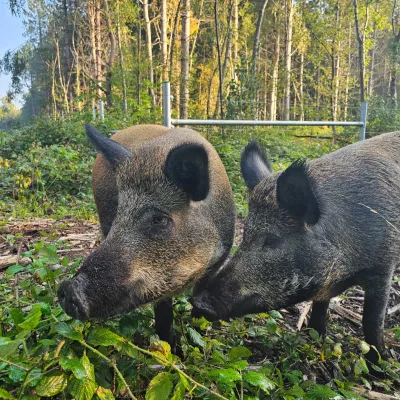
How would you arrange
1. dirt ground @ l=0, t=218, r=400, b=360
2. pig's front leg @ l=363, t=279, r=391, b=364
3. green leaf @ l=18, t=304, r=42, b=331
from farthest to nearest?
dirt ground @ l=0, t=218, r=400, b=360 < pig's front leg @ l=363, t=279, r=391, b=364 < green leaf @ l=18, t=304, r=42, b=331

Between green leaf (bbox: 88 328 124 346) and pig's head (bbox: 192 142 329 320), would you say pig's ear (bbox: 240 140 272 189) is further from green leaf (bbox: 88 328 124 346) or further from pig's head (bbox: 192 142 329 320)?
green leaf (bbox: 88 328 124 346)

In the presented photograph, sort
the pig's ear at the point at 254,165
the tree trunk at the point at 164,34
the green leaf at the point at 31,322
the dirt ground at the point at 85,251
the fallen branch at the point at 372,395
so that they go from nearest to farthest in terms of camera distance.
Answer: the green leaf at the point at 31,322 → the fallen branch at the point at 372,395 → the pig's ear at the point at 254,165 → the dirt ground at the point at 85,251 → the tree trunk at the point at 164,34

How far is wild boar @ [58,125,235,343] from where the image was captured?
6.08 ft

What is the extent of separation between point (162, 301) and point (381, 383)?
125 cm

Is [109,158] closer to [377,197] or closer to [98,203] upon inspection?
[98,203]

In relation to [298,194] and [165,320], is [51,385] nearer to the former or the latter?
[165,320]

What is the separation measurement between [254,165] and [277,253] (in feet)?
2.20

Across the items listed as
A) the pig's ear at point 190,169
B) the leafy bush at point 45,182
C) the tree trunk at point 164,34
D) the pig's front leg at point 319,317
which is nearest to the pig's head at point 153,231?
the pig's ear at point 190,169

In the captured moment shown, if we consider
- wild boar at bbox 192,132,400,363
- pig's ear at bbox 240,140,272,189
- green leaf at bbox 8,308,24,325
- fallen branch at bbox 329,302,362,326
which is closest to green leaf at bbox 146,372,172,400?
green leaf at bbox 8,308,24,325

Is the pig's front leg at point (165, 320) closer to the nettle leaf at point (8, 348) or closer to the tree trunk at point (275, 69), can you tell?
the nettle leaf at point (8, 348)

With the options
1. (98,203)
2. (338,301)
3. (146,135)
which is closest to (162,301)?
(98,203)

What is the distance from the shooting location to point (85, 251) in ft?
12.6

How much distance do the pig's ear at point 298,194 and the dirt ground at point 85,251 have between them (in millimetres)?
926

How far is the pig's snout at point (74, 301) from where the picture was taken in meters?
1.73
